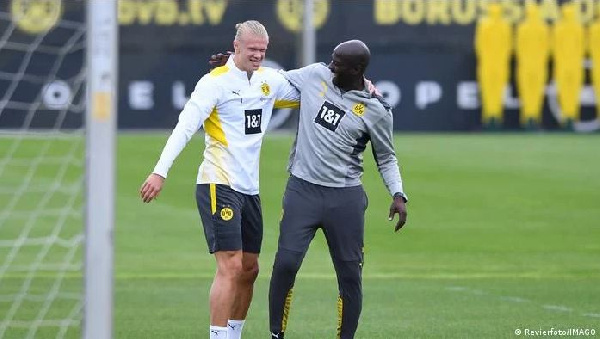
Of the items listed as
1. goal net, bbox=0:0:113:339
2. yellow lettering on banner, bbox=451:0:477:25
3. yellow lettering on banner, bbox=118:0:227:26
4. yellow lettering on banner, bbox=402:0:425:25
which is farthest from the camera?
yellow lettering on banner, bbox=451:0:477:25

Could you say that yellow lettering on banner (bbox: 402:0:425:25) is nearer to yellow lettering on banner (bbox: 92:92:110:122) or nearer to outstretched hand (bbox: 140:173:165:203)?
outstretched hand (bbox: 140:173:165:203)

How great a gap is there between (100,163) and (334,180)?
105 inches

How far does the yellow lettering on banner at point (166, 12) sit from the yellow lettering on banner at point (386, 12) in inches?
153

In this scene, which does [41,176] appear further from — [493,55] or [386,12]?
[493,55]

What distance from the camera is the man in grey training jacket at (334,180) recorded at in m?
9.61

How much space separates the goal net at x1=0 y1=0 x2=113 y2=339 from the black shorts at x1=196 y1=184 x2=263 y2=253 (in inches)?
34.7

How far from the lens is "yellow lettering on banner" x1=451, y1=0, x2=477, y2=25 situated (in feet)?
100

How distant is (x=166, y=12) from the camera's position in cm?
3014

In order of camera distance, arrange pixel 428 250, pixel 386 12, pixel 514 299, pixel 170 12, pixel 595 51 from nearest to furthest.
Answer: pixel 514 299 < pixel 428 250 < pixel 170 12 < pixel 386 12 < pixel 595 51

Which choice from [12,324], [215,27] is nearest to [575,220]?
[12,324]

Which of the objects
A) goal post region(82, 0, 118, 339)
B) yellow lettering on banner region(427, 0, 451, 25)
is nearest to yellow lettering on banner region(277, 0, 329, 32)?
yellow lettering on banner region(427, 0, 451, 25)

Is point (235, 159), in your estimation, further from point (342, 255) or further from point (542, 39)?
point (542, 39)

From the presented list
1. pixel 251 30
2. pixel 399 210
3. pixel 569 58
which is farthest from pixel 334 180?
pixel 569 58

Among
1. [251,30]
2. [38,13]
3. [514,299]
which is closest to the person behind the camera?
[251,30]
